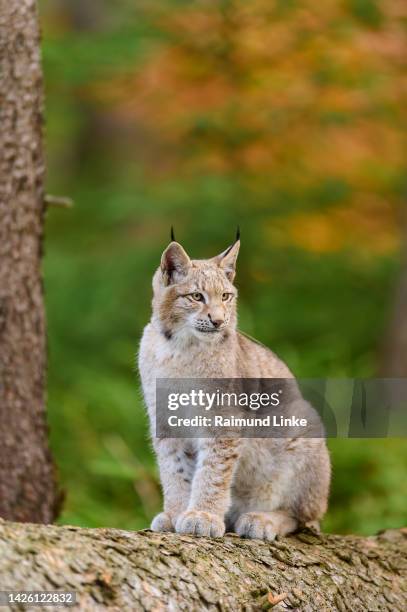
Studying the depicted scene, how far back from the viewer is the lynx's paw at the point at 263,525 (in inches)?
149

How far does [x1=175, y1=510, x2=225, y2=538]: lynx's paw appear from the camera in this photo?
11.9ft

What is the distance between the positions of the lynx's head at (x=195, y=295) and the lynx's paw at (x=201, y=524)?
0.68m

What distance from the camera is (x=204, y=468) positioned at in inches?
149

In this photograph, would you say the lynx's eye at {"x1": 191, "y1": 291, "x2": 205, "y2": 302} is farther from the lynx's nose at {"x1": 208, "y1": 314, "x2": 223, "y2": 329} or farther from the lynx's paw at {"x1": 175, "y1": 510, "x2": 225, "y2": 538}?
the lynx's paw at {"x1": 175, "y1": 510, "x2": 225, "y2": 538}

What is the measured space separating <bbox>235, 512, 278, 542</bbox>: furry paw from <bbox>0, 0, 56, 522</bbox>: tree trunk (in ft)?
4.13

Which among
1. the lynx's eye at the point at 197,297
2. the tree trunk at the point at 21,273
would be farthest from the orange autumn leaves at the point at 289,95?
the lynx's eye at the point at 197,297

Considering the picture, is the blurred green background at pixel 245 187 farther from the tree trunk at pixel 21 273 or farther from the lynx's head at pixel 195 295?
the lynx's head at pixel 195 295

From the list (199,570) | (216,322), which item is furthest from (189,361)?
(199,570)

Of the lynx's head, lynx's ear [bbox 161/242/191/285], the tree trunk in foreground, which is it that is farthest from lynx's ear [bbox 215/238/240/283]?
the tree trunk in foreground

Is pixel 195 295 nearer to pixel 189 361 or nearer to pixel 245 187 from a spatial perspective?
pixel 189 361

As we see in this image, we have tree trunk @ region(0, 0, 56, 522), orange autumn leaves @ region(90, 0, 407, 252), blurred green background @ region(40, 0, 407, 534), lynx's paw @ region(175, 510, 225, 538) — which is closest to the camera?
lynx's paw @ region(175, 510, 225, 538)

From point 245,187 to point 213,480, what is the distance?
553 cm

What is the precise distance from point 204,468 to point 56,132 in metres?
8.84

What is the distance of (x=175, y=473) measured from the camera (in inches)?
156
